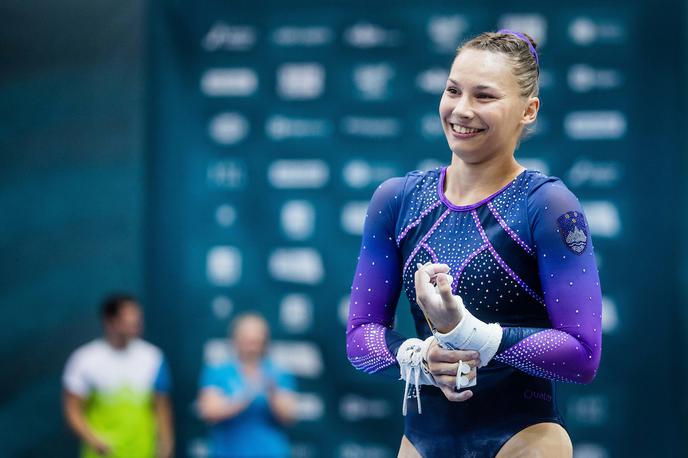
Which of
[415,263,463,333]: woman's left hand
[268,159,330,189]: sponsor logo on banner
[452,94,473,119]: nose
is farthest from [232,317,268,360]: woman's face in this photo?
[415,263,463,333]: woman's left hand

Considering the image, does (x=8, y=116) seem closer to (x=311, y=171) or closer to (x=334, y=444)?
(x=311, y=171)

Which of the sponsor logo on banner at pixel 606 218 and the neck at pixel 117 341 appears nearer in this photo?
the neck at pixel 117 341

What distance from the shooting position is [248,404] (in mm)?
6059

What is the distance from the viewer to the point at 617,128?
22.5 feet

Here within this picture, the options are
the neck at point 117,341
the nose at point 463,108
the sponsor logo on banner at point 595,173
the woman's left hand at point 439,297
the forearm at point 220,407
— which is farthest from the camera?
the sponsor logo on banner at point 595,173

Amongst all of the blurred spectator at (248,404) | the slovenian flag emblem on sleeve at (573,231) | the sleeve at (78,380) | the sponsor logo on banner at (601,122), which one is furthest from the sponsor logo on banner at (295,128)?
the slovenian flag emblem on sleeve at (573,231)

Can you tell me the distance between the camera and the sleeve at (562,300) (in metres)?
2.06

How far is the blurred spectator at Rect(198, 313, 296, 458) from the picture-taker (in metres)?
6.04

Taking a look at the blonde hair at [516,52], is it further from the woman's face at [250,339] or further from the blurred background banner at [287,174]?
the blurred background banner at [287,174]

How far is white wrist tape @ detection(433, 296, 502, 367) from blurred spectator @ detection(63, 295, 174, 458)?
4.60 metres

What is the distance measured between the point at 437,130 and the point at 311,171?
930 mm

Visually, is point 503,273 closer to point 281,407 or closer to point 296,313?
point 281,407

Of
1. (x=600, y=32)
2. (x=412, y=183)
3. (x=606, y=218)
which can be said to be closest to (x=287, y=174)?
(x=606, y=218)

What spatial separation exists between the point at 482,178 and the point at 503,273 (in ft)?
0.78
